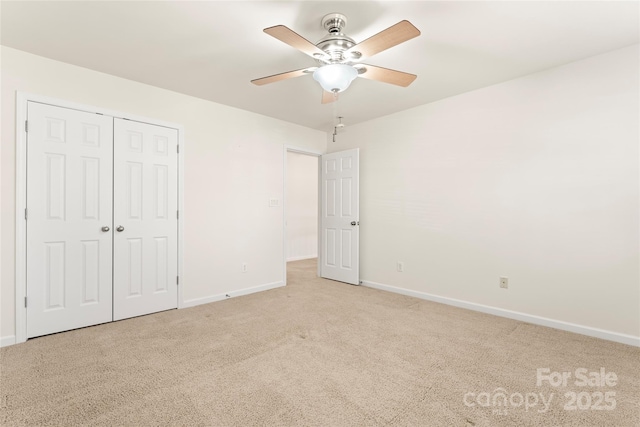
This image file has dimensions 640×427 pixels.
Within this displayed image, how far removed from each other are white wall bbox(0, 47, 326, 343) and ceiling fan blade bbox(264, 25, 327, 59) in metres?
2.15

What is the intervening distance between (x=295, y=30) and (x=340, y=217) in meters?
2.91

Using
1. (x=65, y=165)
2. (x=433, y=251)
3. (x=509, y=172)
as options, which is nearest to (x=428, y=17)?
(x=509, y=172)

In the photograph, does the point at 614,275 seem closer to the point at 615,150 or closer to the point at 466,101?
the point at 615,150

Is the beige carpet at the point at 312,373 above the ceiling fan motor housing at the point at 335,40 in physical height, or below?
below

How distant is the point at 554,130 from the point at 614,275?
1.38m

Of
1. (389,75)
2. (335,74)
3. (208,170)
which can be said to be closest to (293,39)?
(335,74)

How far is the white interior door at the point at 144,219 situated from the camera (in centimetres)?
300

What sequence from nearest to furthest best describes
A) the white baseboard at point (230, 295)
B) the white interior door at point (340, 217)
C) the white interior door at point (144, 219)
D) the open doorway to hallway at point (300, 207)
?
1. the white interior door at point (144, 219)
2. the white baseboard at point (230, 295)
3. the white interior door at point (340, 217)
4. the open doorway to hallway at point (300, 207)

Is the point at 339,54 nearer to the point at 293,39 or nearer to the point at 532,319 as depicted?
the point at 293,39

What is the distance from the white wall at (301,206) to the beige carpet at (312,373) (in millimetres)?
3721

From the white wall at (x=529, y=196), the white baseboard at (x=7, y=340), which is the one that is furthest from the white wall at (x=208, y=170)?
the white wall at (x=529, y=196)

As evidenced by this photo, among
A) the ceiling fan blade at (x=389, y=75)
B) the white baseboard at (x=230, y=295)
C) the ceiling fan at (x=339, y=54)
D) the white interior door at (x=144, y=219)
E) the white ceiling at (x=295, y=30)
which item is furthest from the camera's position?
the white baseboard at (x=230, y=295)

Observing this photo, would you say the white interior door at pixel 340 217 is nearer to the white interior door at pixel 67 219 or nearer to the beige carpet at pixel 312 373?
the beige carpet at pixel 312 373

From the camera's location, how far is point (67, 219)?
271 cm
